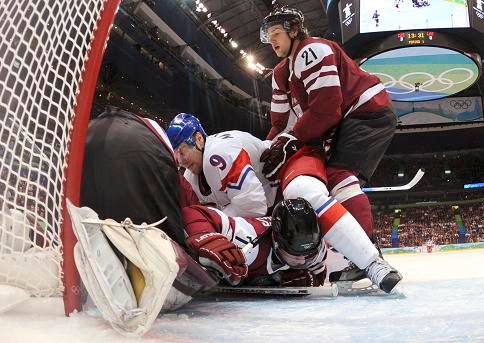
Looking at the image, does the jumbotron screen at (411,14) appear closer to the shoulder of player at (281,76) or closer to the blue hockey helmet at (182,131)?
the shoulder of player at (281,76)

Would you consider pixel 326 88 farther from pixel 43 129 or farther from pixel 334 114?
pixel 43 129

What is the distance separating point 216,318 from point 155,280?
28 cm

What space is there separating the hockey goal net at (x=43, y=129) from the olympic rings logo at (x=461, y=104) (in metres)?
11.9

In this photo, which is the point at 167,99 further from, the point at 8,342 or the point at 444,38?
the point at 8,342

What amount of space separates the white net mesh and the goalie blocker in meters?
0.14

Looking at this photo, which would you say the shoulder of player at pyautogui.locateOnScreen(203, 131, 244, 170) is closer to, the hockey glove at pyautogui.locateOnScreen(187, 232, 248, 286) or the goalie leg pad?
the hockey glove at pyautogui.locateOnScreen(187, 232, 248, 286)

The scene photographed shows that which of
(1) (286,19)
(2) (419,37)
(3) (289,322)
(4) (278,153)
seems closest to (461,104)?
(2) (419,37)

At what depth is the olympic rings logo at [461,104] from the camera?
11.7 metres

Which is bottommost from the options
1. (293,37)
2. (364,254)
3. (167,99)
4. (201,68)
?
(364,254)

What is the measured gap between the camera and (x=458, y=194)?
51.4ft

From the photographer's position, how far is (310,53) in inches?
67.3

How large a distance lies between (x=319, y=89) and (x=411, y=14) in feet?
16.9

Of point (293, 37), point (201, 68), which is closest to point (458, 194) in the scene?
point (201, 68)

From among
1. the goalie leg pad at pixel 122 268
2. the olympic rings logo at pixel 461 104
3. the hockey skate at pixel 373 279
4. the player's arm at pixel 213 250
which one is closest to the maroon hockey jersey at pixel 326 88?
the hockey skate at pixel 373 279
